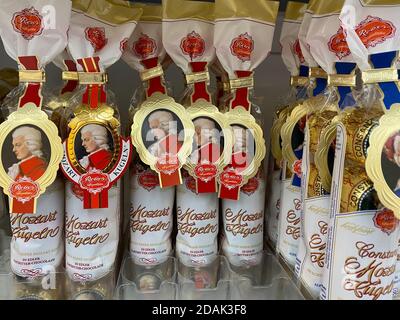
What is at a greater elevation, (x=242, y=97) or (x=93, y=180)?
(x=242, y=97)

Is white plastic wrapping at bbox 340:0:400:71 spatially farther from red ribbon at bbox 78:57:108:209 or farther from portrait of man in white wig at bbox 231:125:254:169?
red ribbon at bbox 78:57:108:209

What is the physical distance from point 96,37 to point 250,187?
0.41m

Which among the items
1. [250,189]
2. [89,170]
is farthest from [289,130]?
[89,170]

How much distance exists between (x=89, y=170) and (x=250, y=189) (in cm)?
32

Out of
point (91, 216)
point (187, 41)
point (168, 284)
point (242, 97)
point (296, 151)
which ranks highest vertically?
point (187, 41)

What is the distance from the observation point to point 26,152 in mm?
736

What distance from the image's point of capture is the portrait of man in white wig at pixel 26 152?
0.74 meters

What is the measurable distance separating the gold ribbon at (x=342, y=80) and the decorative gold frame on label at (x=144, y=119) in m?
0.26

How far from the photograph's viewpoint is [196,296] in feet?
2.75

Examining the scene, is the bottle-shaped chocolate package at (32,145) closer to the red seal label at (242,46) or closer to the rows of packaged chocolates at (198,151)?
the rows of packaged chocolates at (198,151)

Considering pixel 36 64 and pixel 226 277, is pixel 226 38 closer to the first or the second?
pixel 36 64

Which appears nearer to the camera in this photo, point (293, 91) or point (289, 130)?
point (289, 130)

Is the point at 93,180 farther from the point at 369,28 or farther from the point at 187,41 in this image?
the point at 369,28

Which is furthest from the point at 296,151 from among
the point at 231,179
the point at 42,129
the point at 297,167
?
the point at 42,129
